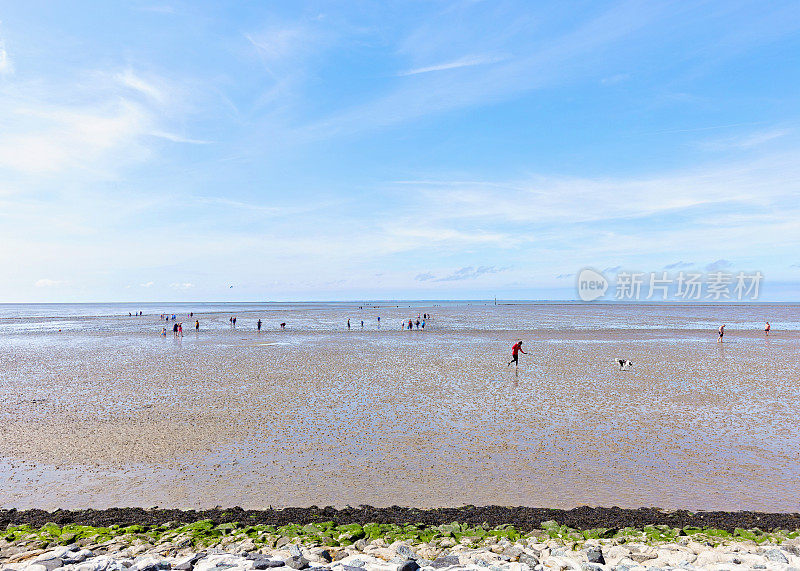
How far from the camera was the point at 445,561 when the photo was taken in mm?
6660

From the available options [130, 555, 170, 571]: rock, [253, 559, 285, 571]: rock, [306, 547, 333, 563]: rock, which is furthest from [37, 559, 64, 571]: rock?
[306, 547, 333, 563]: rock

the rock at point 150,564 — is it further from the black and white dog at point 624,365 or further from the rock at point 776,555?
the black and white dog at point 624,365

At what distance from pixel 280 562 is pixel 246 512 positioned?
2.55 m

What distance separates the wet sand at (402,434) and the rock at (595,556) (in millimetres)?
2642

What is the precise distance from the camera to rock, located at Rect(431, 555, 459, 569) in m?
6.56

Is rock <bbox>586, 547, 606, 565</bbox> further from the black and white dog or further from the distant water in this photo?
the distant water

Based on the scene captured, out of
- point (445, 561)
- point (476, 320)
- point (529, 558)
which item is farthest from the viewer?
point (476, 320)

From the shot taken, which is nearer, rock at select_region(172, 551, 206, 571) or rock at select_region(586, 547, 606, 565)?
rock at select_region(172, 551, 206, 571)

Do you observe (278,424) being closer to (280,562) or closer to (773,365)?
(280,562)

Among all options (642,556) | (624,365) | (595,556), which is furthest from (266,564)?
(624,365)

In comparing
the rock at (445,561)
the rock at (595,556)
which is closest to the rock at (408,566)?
the rock at (445,561)

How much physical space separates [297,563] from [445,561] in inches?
80.9

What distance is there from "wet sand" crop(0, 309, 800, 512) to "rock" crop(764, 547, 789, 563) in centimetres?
269

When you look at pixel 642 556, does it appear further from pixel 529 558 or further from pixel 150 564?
pixel 150 564
